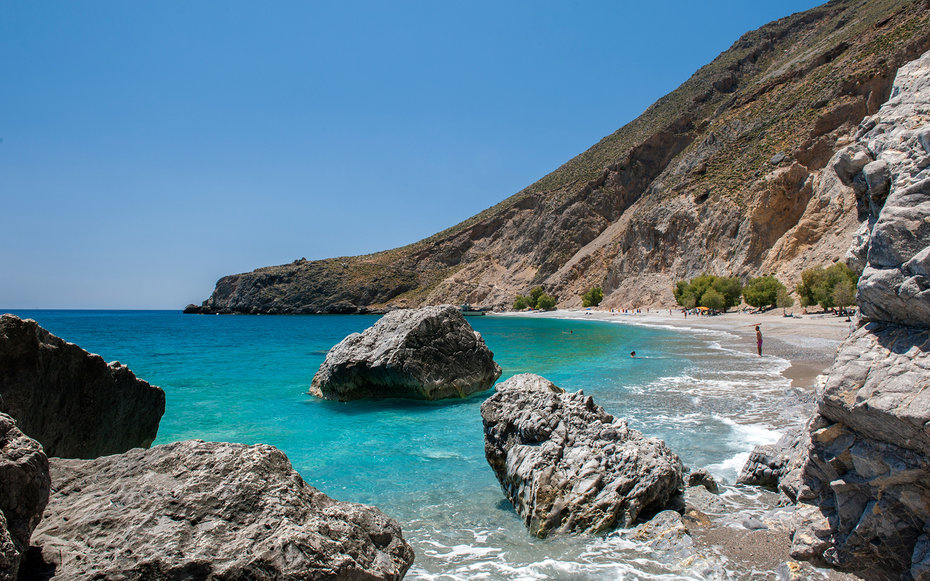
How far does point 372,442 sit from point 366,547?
876 centimetres

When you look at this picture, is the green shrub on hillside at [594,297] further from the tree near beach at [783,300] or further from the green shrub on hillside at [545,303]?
the tree near beach at [783,300]

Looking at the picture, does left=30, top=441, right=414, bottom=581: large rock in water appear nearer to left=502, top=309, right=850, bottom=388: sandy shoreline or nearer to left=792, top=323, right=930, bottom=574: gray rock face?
left=792, top=323, right=930, bottom=574: gray rock face

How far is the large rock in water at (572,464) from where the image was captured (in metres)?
6.14

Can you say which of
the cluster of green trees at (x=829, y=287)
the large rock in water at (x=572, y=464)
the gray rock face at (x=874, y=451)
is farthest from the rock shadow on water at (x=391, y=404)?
the cluster of green trees at (x=829, y=287)

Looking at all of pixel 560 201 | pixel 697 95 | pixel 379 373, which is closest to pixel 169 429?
pixel 379 373

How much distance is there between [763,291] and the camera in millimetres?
53000

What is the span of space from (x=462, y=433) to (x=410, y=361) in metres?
4.21

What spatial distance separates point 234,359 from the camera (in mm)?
32156

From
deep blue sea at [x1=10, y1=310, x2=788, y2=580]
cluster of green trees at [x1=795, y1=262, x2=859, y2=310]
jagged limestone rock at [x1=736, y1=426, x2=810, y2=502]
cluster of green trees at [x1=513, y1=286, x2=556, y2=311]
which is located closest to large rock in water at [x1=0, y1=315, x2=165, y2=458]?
deep blue sea at [x1=10, y1=310, x2=788, y2=580]

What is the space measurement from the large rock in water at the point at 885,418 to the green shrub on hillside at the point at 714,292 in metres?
59.8

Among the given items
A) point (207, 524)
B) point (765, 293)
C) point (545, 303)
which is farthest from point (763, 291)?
point (207, 524)

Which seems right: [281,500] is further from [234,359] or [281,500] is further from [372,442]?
[234,359]

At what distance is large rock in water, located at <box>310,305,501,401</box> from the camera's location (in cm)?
1608

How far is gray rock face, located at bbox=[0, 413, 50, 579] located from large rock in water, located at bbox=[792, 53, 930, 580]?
18.6 ft
